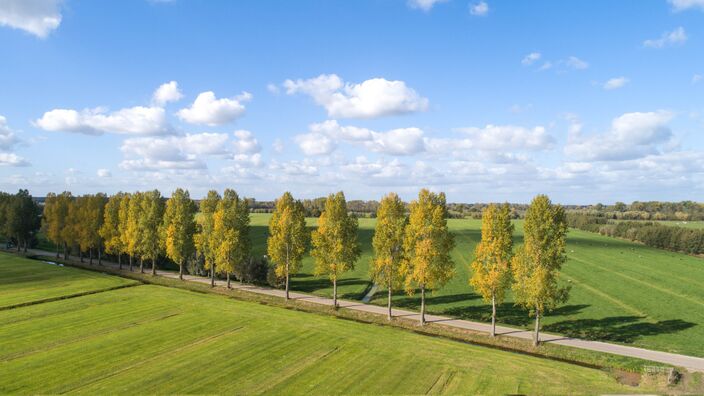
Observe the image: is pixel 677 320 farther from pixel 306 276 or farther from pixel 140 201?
pixel 140 201

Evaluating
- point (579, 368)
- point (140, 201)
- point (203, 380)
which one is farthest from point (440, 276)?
point (140, 201)

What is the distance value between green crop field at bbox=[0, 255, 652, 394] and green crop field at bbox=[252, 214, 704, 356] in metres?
16.9

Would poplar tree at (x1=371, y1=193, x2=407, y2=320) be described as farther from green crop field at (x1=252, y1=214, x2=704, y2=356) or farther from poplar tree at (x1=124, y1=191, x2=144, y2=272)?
Answer: poplar tree at (x1=124, y1=191, x2=144, y2=272)

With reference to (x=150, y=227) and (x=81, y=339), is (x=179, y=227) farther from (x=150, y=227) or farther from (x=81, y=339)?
(x=81, y=339)

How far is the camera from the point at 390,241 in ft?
170

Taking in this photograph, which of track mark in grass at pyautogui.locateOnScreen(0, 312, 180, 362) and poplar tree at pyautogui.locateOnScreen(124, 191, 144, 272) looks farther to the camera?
poplar tree at pyautogui.locateOnScreen(124, 191, 144, 272)

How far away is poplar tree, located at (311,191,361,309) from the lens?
A: 5650 cm

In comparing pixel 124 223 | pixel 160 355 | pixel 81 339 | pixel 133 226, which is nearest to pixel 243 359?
pixel 160 355

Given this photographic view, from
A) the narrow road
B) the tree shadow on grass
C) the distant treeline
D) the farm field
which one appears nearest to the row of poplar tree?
the narrow road

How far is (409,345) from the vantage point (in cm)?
3772

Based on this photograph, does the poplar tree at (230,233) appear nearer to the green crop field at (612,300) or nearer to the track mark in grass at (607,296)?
the green crop field at (612,300)

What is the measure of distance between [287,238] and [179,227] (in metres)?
25.1

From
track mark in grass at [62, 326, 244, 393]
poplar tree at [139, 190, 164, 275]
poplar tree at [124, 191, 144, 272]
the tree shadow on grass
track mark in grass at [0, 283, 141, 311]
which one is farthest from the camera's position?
poplar tree at [124, 191, 144, 272]

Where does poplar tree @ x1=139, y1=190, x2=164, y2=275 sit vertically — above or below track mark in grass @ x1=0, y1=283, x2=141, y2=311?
above
